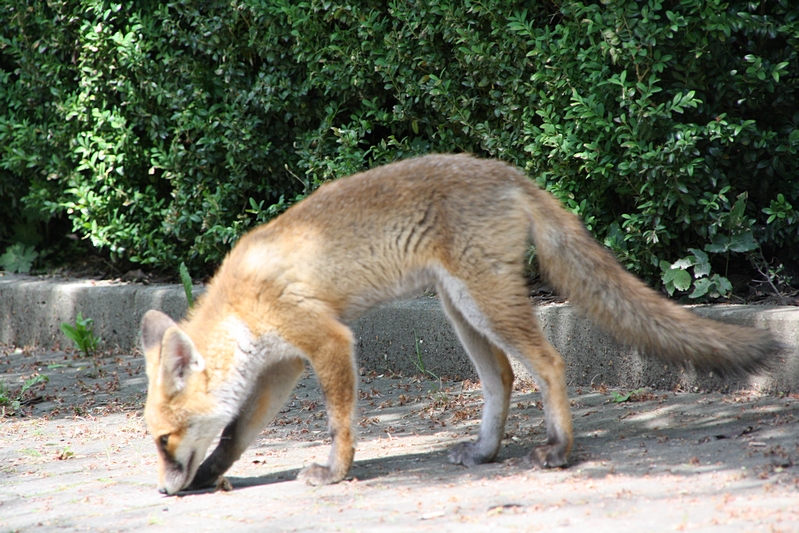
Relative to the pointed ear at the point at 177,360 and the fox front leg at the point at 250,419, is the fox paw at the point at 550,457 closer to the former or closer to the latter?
the fox front leg at the point at 250,419

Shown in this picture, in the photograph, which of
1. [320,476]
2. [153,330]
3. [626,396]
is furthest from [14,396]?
[626,396]

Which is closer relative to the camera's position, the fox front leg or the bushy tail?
the bushy tail

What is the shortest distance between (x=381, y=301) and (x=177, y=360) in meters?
1.15

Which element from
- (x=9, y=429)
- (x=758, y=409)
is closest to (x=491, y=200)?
(x=758, y=409)

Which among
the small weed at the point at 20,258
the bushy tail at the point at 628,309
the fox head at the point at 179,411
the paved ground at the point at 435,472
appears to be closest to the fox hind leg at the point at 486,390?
the paved ground at the point at 435,472

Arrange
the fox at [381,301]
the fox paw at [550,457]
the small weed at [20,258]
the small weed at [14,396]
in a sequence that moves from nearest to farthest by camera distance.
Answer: the fox paw at [550,457] < the fox at [381,301] < the small weed at [14,396] < the small weed at [20,258]

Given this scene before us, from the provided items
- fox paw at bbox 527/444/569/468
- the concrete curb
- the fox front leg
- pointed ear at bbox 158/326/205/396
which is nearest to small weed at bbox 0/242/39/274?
the concrete curb

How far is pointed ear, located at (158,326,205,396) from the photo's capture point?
13.4 ft

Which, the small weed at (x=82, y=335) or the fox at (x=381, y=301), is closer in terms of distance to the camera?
the fox at (x=381, y=301)

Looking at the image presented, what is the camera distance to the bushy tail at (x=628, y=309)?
13.5 feet

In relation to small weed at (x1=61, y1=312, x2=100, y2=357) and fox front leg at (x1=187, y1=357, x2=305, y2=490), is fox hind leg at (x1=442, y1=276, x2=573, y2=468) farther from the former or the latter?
small weed at (x1=61, y1=312, x2=100, y2=357)

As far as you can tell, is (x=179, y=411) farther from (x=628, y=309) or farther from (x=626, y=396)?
(x=626, y=396)

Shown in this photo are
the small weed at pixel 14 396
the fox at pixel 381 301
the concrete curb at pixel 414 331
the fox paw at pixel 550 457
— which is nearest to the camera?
the fox paw at pixel 550 457

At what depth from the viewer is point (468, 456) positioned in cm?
439
